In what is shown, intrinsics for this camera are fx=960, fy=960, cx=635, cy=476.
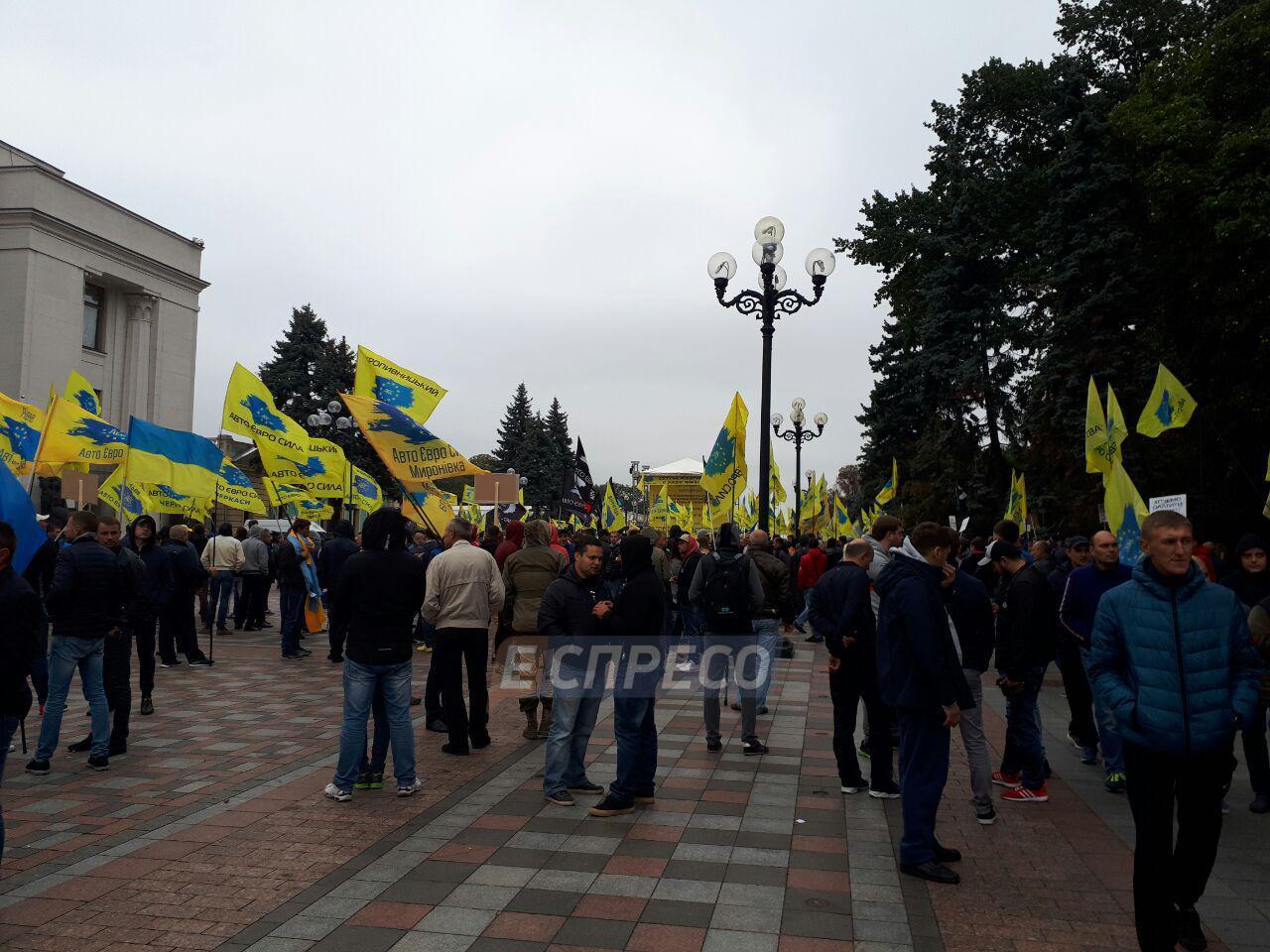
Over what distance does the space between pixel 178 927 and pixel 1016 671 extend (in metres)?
5.42

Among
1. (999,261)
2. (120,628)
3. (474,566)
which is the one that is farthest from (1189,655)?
(999,261)

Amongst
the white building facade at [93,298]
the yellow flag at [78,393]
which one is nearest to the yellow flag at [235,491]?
the yellow flag at [78,393]

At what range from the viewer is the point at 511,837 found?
5957 millimetres

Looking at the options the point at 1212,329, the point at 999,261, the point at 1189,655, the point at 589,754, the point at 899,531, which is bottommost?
the point at 589,754

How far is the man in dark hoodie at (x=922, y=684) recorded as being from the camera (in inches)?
212

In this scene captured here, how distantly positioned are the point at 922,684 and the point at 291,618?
1148 cm

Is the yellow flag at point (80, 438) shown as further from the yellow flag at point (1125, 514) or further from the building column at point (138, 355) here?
the building column at point (138, 355)

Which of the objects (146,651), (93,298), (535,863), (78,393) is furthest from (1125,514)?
(93,298)

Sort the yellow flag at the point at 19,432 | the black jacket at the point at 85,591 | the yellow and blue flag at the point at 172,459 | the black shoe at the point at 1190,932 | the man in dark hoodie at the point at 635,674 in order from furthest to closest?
the yellow flag at the point at 19,432 → the yellow and blue flag at the point at 172,459 → the black jacket at the point at 85,591 → the man in dark hoodie at the point at 635,674 → the black shoe at the point at 1190,932

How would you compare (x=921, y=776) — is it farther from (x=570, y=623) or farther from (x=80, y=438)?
(x=80, y=438)

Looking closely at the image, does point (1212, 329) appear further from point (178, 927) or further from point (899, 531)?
point (178, 927)

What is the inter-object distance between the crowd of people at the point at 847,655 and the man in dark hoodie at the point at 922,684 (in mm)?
13

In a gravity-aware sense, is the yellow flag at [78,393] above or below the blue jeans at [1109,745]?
above

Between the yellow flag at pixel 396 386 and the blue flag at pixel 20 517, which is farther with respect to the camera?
the yellow flag at pixel 396 386
